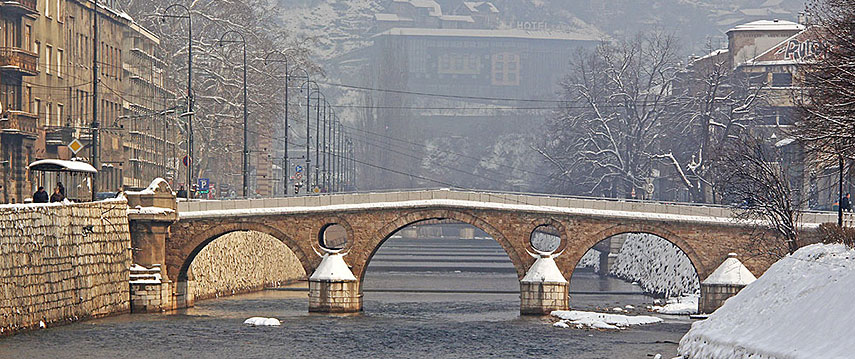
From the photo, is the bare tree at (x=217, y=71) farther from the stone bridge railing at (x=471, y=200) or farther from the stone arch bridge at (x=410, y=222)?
the stone arch bridge at (x=410, y=222)

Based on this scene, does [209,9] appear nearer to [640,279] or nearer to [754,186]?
[640,279]

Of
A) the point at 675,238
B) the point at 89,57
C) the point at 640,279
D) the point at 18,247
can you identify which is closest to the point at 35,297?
the point at 18,247

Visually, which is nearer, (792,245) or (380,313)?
(792,245)

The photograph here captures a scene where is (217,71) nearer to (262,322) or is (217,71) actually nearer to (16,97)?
(16,97)

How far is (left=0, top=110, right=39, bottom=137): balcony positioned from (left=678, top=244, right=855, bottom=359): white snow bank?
44182 millimetres

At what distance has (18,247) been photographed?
174 ft

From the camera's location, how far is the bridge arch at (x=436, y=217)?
72.4m

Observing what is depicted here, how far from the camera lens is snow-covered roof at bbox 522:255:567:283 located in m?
69.9

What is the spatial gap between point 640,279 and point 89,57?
39.5 metres

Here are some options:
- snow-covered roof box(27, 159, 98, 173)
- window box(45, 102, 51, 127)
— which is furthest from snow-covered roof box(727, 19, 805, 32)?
snow-covered roof box(27, 159, 98, 173)

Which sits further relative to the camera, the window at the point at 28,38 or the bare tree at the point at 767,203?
the window at the point at 28,38

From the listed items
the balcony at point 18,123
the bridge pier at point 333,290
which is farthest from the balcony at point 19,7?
the bridge pier at point 333,290

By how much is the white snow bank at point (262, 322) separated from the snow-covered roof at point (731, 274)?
21.1m

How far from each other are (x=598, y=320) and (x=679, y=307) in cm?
912
